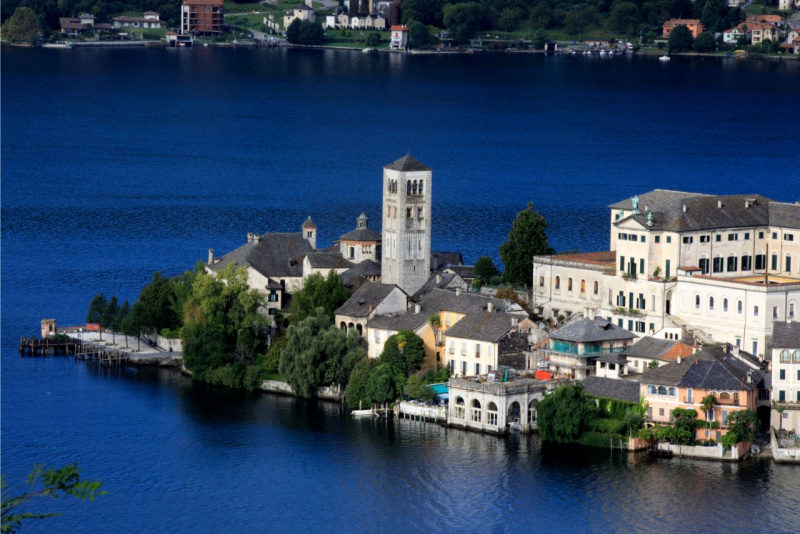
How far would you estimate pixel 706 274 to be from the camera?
89.5m

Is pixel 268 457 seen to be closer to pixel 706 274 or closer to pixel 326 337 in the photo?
pixel 326 337

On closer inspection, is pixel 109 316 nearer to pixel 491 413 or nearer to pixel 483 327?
pixel 483 327

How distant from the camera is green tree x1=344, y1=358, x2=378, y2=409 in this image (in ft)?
279

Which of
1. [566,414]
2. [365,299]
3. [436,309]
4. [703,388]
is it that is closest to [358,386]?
[436,309]

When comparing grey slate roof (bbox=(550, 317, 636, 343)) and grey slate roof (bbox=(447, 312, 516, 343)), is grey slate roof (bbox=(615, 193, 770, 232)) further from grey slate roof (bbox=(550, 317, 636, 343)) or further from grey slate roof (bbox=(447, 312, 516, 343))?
grey slate roof (bbox=(447, 312, 516, 343))

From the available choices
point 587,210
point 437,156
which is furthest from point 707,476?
point 437,156

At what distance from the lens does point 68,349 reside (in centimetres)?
9781

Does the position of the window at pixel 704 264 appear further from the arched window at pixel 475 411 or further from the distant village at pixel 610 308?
→ the arched window at pixel 475 411

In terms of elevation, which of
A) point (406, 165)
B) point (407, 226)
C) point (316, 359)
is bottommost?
point (316, 359)

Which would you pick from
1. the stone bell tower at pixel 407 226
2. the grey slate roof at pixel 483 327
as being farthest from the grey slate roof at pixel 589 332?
the stone bell tower at pixel 407 226

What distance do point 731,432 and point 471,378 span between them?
39.4 feet

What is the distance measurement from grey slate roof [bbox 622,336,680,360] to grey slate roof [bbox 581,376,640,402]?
7.72 ft

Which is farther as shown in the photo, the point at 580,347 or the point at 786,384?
the point at 580,347

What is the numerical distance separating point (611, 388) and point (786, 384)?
273 inches
